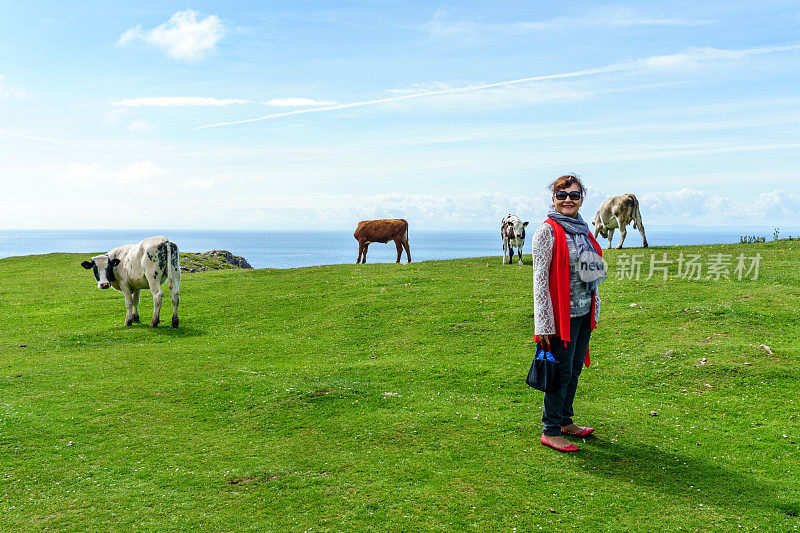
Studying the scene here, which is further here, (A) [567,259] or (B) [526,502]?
(A) [567,259]

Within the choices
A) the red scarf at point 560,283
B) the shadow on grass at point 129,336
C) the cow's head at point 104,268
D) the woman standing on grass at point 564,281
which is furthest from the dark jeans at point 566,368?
the cow's head at point 104,268

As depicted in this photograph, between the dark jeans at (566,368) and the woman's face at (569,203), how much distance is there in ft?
4.77

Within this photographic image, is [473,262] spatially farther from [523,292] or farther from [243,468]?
[243,468]

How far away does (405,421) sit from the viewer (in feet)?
31.9

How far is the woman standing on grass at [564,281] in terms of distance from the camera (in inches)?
301

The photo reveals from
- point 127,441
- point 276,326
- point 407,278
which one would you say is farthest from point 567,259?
point 407,278

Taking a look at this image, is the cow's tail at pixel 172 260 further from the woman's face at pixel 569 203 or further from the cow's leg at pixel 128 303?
the woman's face at pixel 569 203

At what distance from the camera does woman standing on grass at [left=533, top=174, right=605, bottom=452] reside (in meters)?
7.65

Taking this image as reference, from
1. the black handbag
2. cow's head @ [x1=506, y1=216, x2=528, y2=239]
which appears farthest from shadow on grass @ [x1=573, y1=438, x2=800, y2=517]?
cow's head @ [x1=506, y1=216, x2=528, y2=239]

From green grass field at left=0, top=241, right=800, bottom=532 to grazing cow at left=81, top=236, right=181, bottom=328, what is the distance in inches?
46.2

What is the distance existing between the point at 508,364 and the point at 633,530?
6.92 m

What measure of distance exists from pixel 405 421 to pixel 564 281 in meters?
3.80

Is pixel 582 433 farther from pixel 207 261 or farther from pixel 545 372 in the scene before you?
pixel 207 261

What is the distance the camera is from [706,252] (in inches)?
1027
